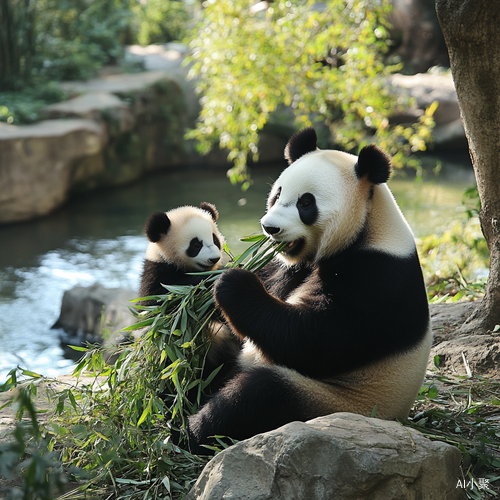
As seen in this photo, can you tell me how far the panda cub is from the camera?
126 inches

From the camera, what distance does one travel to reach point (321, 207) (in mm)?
2338

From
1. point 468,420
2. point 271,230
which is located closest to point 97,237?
point 271,230

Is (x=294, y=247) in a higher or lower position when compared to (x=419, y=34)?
lower

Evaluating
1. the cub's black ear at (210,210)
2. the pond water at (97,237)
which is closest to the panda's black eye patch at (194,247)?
the cub's black ear at (210,210)

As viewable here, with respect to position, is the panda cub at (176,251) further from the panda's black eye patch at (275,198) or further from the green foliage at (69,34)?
the green foliage at (69,34)

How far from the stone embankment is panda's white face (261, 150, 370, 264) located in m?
6.11

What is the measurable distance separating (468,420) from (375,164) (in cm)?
132

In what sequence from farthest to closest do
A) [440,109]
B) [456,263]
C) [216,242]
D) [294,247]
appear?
1. [440,109]
2. [456,263]
3. [216,242]
4. [294,247]

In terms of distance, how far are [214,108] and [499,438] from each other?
5769mm

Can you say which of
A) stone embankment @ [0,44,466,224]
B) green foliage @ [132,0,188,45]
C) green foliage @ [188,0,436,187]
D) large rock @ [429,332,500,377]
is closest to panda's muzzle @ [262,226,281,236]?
large rock @ [429,332,500,377]

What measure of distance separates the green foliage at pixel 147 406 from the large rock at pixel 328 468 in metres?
0.38

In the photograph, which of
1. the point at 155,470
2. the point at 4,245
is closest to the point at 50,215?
the point at 4,245

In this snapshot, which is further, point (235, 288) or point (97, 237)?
point (97, 237)

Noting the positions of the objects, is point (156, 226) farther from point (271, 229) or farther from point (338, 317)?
point (338, 317)
